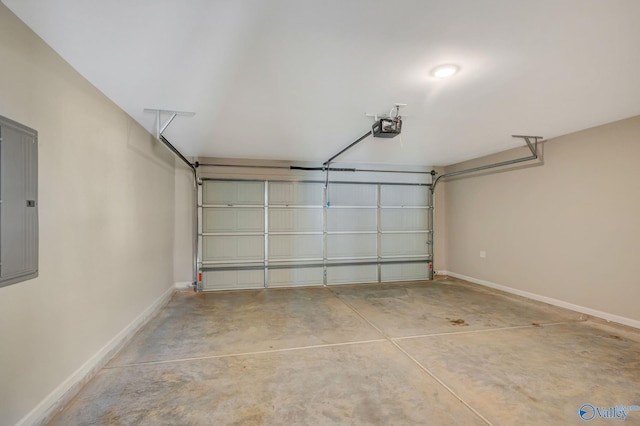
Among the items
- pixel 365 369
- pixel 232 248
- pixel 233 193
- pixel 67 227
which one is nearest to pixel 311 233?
pixel 232 248

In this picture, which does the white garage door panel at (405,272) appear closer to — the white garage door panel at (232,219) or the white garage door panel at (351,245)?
the white garage door panel at (351,245)

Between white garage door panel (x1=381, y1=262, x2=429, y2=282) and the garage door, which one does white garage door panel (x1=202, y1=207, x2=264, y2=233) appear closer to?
the garage door

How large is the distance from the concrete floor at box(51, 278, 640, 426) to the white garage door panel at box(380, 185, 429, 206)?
241cm

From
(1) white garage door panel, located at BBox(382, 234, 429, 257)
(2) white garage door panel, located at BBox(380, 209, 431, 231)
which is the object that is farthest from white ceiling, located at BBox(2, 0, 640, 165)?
(1) white garage door panel, located at BBox(382, 234, 429, 257)

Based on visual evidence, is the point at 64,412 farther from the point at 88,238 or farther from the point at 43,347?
the point at 88,238

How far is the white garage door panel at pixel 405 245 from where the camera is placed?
19.0ft

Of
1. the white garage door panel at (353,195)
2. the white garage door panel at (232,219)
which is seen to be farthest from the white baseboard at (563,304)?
the white garage door panel at (232,219)

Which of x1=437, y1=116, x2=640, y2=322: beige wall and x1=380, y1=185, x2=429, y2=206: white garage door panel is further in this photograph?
x1=380, y1=185, x2=429, y2=206: white garage door panel

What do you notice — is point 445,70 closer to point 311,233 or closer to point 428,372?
point 428,372

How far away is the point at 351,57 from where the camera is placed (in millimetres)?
1908

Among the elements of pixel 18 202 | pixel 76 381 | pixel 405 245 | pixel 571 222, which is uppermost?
pixel 18 202

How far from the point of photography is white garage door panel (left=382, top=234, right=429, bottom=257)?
5.78m

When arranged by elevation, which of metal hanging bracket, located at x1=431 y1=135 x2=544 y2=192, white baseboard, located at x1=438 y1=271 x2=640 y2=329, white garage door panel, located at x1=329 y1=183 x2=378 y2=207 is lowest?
white baseboard, located at x1=438 y1=271 x2=640 y2=329

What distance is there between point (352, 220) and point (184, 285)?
3280 millimetres
